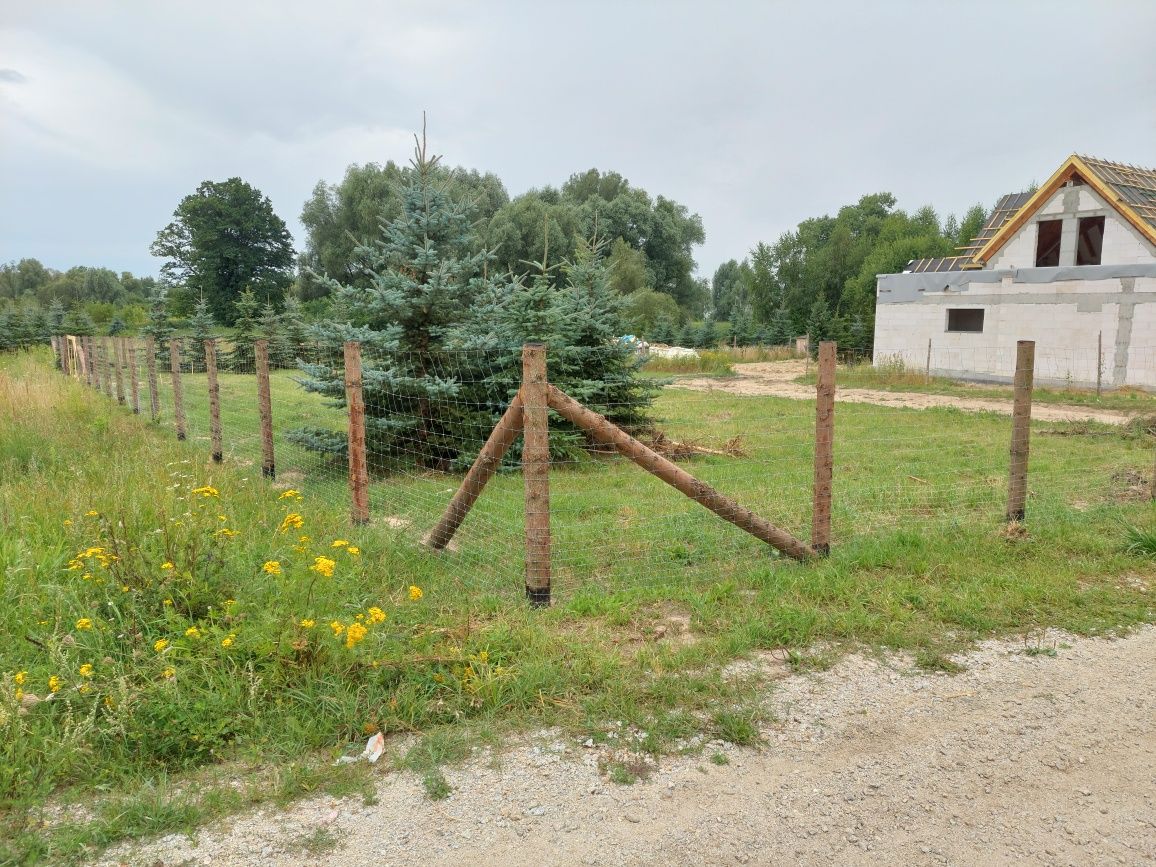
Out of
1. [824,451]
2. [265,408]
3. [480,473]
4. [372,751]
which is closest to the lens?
[372,751]

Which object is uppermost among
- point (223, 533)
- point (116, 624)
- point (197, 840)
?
point (223, 533)

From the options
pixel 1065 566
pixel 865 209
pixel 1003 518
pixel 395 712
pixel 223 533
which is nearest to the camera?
pixel 395 712

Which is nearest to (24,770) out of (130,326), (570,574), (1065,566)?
(570,574)

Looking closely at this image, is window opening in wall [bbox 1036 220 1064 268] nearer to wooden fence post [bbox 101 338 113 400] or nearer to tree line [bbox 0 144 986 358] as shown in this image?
tree line [bbox 0 144 986 358]

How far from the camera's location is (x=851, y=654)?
4164 millimetres

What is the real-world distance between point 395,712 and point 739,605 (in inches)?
85.3

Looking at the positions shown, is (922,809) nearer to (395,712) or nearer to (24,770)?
(395,712)

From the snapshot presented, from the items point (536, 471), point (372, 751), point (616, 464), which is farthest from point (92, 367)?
point (372, 751)

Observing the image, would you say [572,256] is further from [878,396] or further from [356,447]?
[356,447]

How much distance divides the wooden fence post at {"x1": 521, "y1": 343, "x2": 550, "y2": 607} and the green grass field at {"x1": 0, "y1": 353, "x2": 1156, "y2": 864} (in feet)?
0.78

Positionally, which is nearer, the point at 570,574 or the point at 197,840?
the point at 197,840

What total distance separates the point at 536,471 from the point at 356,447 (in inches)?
91.2

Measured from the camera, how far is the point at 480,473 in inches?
206

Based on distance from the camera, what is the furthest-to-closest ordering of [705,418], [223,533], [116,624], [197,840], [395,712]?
1. [705,418]
2. [223,533]
3. [116,624]
4. [395,712]
5. [197,840]
